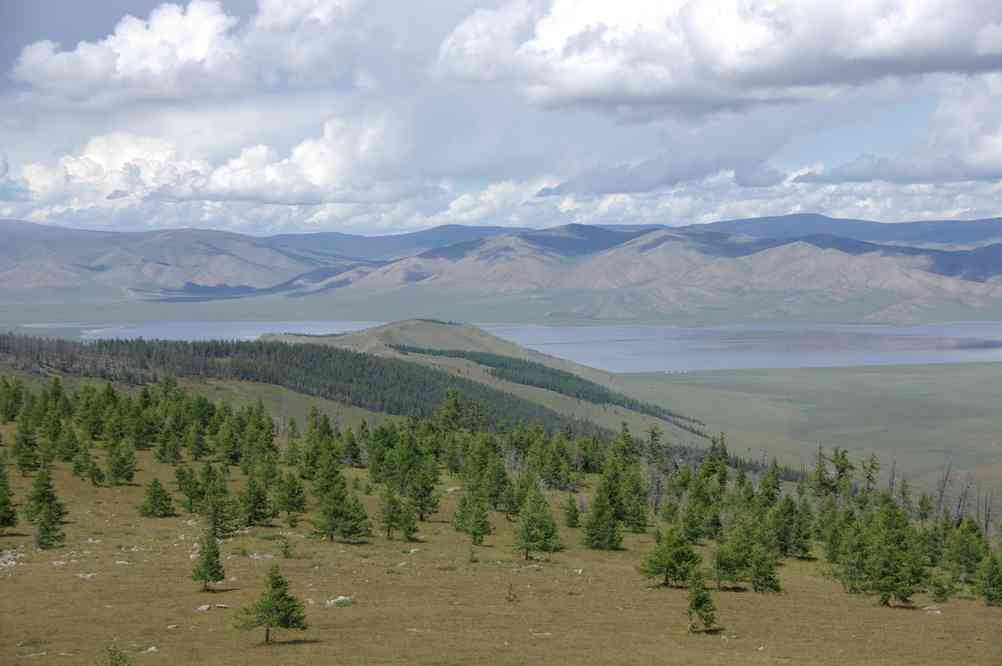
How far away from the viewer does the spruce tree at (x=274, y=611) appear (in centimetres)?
5072

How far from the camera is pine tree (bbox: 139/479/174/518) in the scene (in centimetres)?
9456

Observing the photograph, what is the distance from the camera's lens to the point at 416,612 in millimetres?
60094

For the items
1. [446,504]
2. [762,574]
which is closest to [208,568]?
[762,574]

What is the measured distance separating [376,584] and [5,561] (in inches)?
999

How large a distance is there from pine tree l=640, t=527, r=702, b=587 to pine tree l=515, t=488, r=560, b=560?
14055mm

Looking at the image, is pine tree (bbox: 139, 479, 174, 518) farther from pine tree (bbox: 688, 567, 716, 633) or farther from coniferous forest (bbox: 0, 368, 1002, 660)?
pine tree (bbox: 688, 567, 716, 633)

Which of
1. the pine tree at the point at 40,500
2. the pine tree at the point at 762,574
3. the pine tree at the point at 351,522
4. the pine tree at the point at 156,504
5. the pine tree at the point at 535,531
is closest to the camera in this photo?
the pine tree at the point at 762,574

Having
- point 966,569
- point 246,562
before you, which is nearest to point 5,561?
point 246,562

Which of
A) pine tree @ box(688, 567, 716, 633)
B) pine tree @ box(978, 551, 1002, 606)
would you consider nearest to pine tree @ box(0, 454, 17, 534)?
pine tree @ box(688, 567, 716, 633)

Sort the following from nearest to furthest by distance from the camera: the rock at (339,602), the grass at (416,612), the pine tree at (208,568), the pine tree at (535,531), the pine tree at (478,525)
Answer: the grass at (416,612) < the rock at (339,602) < the pine tree at (208,568) < the pine tree at (535,531) < the pine tree at (478,525)

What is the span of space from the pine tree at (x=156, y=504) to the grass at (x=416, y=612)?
4.16 feet

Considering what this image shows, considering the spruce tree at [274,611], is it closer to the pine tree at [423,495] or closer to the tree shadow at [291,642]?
the tree shadow at [291,642]

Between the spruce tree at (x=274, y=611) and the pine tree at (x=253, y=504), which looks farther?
the pine tree at (x=253, y=504)

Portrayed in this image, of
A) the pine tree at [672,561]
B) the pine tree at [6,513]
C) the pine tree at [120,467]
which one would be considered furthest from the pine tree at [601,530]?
the pine tree at [6,513]
